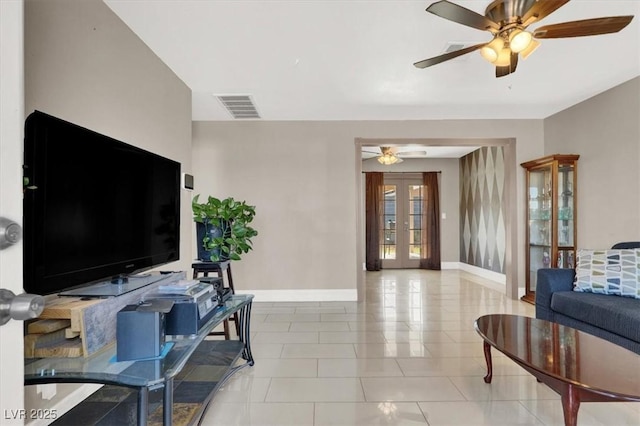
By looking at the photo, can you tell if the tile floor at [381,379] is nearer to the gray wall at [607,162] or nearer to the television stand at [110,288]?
the television stand at [110,288]

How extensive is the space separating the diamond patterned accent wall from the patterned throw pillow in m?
2.89

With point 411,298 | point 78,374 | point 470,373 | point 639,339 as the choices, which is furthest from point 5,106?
point 411,298

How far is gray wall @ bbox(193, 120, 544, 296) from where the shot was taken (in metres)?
4.67

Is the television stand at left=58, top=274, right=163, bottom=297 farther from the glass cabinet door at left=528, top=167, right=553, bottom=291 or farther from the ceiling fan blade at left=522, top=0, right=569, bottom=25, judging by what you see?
the glass cabinet door at left=528, top=167, right=553, bottom=291

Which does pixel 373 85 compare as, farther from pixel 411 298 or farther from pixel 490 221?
pixel 490 221

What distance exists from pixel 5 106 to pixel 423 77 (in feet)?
10.9

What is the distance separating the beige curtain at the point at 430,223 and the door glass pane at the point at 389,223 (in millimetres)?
660

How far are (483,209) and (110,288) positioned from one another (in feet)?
21.1

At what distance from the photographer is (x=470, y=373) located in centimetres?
239

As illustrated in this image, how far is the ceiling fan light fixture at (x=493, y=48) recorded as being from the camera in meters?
2.19

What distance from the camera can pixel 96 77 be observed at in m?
2.10

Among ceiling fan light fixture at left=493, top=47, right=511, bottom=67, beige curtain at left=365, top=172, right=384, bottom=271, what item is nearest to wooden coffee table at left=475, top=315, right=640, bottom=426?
ceiling fan light fixture at left=493, top=47, right=511, bottom=67

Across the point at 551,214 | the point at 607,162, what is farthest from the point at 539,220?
the point at 607,162

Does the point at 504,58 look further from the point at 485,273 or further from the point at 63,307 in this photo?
the point at 485,273
